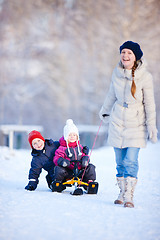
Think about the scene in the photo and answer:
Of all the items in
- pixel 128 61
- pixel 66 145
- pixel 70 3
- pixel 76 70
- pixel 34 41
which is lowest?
pixel 66 145

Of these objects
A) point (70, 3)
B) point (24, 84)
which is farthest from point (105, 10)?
point (24, 84)

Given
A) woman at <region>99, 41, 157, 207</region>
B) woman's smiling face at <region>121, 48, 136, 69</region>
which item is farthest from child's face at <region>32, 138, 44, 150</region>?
woman's smiling face at <region>121, 48, 136, 69</region>

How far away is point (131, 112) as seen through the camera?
292 cm

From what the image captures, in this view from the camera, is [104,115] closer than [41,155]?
Yes

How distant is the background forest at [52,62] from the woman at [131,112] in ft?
36.7

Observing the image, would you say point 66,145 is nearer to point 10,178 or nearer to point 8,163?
point 10,178

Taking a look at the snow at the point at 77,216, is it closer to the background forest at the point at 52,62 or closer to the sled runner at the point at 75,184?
the sled runner at the point at 75,184

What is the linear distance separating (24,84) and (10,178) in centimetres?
1044

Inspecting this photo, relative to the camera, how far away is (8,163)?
20.8ft

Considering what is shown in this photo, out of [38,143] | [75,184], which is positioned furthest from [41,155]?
[75,184]

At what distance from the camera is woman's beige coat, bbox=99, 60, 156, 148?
2.87 m

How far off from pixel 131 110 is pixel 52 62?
12.7m

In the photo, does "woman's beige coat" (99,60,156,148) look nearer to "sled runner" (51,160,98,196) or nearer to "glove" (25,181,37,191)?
"sled runner" (51,160,98,196)

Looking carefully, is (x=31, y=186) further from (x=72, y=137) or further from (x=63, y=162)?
(x=72, y=137)
